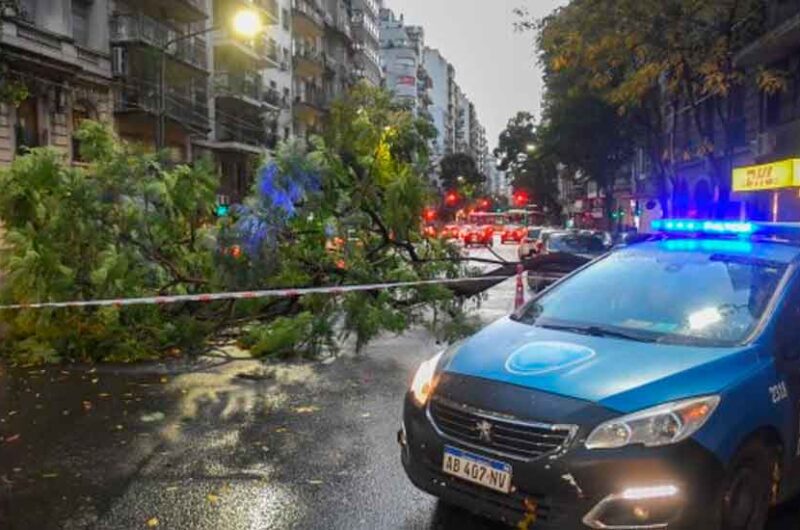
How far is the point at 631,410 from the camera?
380 cm

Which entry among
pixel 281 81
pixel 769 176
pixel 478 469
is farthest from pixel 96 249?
pixel 281 81

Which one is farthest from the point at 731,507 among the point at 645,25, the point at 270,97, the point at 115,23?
the point at 270,97

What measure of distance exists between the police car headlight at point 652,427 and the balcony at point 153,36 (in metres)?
30.1

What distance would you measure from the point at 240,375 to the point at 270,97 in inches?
1628

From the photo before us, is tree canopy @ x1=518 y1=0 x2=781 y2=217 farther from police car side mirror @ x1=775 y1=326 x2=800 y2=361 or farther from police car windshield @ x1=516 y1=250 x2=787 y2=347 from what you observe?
police car side mirror @ x1=775 y1=326 x2=800 y2=361

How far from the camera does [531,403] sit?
391 cm

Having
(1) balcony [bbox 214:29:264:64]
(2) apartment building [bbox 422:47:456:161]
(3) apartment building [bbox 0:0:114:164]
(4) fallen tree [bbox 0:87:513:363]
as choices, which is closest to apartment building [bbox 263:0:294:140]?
(1) balcony [bbox 214:29:264:64]

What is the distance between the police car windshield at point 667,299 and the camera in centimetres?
460

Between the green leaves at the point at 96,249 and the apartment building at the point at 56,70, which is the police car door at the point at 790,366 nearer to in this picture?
the green leaves at the point at 96,249

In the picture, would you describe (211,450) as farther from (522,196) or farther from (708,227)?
(522,196)

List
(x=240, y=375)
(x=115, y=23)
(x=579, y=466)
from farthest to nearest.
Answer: (x=115, y=23) < (x=240, y=375) < (x=579, y=466)

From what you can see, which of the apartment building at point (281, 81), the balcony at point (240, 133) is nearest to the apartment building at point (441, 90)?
the apartment building at point (281, 81)

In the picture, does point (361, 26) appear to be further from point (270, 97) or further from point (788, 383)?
point (788, 383)

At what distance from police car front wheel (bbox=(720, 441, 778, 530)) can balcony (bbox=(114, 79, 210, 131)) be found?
96.4ft
